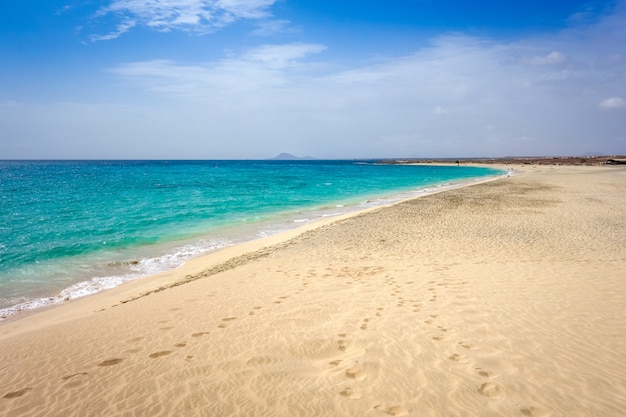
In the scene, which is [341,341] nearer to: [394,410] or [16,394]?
[394,410]

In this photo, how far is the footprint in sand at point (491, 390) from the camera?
401 centimetres

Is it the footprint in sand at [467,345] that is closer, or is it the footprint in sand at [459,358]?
the footprint in sand at [459,358]

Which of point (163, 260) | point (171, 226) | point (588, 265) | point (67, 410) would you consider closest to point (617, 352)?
point (588, 265)

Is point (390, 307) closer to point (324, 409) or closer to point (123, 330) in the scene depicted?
point (324, 409)

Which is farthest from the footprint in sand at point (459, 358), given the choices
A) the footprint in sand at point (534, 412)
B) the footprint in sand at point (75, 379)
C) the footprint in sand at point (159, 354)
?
the footprint in sand at point (75, 379)

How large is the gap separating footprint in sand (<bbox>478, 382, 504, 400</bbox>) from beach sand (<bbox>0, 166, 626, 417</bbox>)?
2 cm

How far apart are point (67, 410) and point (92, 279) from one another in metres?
7.72

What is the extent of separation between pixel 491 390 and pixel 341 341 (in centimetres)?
218

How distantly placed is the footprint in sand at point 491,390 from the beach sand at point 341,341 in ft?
0.06

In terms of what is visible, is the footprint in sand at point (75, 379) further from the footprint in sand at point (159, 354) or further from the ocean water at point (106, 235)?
the ocean water at point (106, 235)

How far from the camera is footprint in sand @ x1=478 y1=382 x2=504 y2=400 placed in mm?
4008

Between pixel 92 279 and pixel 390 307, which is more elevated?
pixel 390 307

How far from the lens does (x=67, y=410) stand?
13.1ft

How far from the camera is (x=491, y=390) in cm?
409
